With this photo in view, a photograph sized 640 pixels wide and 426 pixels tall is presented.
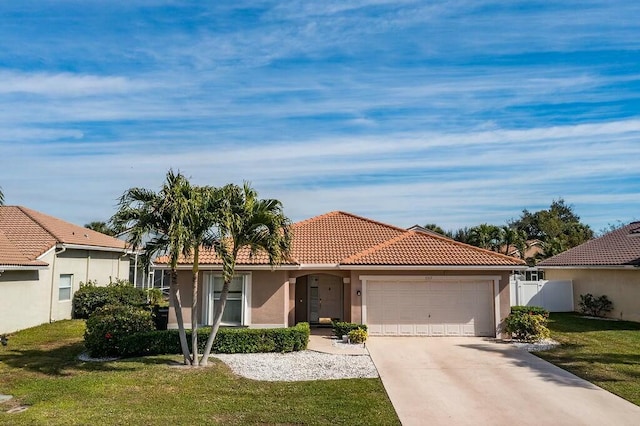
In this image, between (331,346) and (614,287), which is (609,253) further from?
(331,346)

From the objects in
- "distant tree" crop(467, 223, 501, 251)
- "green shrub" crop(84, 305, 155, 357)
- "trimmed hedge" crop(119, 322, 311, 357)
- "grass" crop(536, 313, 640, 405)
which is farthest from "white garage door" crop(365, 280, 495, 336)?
"distant tree" crop(467, 223, 501, 251)

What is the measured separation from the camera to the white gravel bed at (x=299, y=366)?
526 inches

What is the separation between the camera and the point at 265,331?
1672cm

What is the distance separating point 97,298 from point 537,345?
20610 millimetres

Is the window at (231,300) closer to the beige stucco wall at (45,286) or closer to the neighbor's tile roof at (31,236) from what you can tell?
the neighbor's tile roof at (31,236)

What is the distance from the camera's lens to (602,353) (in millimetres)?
16375

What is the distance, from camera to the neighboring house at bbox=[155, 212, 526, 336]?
752 inches

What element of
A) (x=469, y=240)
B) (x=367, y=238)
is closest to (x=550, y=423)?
(x=367, y=238)

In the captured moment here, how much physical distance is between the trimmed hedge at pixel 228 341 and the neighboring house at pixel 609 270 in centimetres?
1568

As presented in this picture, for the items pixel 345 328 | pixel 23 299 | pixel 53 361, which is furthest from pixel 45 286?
pixel 345 328

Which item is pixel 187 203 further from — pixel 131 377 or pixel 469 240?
pixel 469 240

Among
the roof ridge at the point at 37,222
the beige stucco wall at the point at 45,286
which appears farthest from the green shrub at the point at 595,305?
the roof ridge at the point at 37,222

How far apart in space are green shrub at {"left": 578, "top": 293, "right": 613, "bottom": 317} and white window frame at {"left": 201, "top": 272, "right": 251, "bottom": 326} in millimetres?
18651

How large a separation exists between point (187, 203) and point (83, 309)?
1541cm
